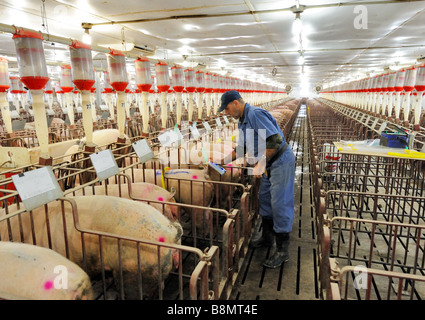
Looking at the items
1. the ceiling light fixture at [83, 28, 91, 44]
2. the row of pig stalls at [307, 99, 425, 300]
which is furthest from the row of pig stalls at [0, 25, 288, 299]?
the ceiling light fixture at [83, 28, 91, 44]

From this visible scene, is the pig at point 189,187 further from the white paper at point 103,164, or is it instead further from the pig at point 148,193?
the white paper at point 103,164

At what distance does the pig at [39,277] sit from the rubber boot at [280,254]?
2.14m

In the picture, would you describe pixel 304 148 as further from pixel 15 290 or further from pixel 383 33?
pixel 15 290

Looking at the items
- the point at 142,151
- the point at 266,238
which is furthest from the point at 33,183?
the point at 266,238

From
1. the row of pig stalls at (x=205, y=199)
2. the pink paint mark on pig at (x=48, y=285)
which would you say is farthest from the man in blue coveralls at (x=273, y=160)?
the pink paint mark on pig at (x=48, y=285)

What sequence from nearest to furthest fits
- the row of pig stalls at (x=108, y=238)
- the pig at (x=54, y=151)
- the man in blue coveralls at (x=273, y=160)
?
1. the row of pig stalls at (x=108, y=238)
2. the man in blue coveralls at (x=273, y=160)
3. the pig at (x=54, y=151)

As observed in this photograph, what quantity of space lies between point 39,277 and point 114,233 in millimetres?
754

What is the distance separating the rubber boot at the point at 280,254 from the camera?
11.8 ft

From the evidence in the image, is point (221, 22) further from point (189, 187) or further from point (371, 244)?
point (371, 244)

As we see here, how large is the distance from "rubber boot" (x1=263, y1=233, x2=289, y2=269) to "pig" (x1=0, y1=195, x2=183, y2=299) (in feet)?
4.14

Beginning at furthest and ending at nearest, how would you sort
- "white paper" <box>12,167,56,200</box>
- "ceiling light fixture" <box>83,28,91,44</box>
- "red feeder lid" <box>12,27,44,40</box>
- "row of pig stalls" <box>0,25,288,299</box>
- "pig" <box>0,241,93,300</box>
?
1. "ceiling light fixture" <box>83,28,91,44</box>
2. "red feeder lid" <box>12,27,44,40</box>
3. "row of pig stalls" <box>0,25,288,299</box>
4. "white paper" <box>12,167,56,200</box>
5. "pig" <box>0,241,93,300</box>

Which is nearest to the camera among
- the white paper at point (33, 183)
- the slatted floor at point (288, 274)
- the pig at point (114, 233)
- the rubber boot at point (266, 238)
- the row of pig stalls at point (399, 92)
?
the white paper at point (33, 183)

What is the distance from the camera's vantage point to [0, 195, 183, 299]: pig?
8.49 feet

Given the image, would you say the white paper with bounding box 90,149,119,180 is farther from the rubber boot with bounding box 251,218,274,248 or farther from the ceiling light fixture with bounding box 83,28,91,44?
the ceiling light fixture with bounding box 83,28,91,44
